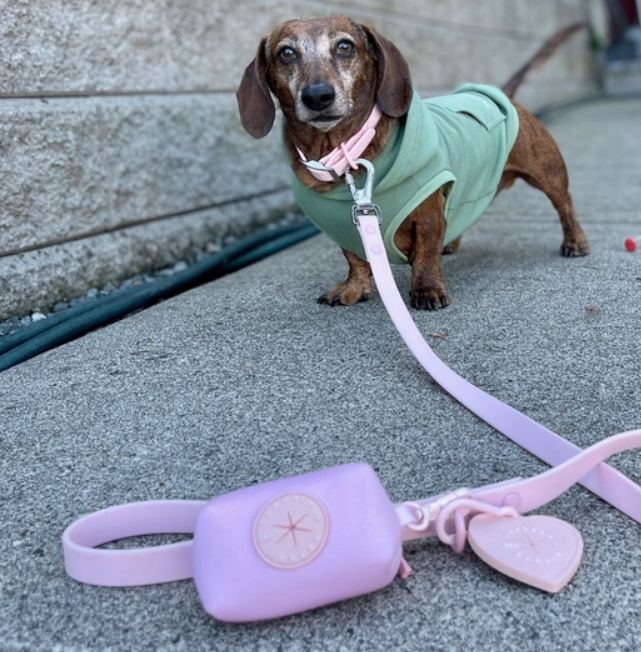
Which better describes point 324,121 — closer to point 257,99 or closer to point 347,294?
point 257,99

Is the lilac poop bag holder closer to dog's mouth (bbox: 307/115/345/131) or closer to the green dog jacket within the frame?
the green dog jacket

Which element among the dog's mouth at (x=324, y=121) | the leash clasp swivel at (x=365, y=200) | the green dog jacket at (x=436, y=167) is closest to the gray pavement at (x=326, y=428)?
the green dog jacket at (x=436, y=167)

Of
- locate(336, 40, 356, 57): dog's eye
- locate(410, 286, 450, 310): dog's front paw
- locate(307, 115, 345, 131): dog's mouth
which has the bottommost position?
locate(410, 286, 450, 310): dog's front paw

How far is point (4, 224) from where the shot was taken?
9.53 feet

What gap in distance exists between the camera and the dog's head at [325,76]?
243 centimetres

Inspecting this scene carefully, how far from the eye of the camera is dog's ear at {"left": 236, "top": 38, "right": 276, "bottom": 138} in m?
2.66

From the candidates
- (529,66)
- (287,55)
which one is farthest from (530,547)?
(529,66)

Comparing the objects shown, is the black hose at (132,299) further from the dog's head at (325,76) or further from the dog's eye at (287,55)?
the dog's eye at (287,55)

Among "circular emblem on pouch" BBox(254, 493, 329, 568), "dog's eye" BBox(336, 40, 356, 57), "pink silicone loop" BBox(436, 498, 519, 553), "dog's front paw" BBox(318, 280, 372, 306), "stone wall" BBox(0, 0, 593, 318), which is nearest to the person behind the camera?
"circular emblem on pouch" BBox(254, 493, 329, 568)

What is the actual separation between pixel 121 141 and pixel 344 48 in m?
1.32

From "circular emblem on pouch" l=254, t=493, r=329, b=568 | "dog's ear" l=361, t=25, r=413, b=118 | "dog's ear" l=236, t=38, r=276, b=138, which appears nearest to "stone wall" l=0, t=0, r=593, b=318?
"dog's ear" l=236, t=38, r=276, b=138

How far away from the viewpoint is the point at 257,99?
267 cm

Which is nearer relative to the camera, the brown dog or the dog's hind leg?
the brown dog

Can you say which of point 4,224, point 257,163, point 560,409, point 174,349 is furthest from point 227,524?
point 257,163
